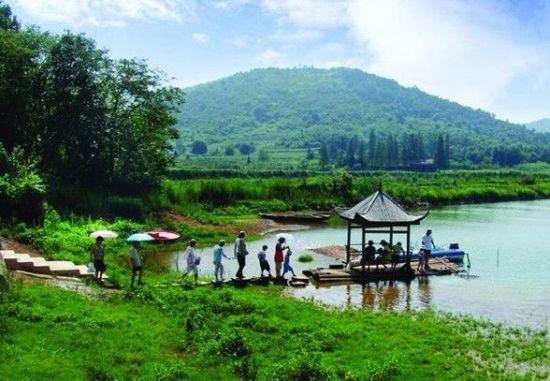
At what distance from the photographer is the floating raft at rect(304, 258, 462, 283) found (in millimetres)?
27188

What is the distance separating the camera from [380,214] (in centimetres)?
2881

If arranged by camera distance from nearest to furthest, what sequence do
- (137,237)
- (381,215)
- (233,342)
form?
(233,342) < (137,237) < (381,215)

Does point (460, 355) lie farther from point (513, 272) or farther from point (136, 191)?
point (136, 191)

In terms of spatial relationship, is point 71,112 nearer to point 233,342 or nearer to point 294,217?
point 294,217

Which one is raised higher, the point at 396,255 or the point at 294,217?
the point at 294,217

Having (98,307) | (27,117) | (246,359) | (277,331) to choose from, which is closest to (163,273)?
(98,307)

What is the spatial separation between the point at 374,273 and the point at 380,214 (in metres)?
2.86

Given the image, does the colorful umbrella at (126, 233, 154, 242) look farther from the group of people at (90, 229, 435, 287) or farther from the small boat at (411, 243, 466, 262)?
the small boat at (411, 243, 466, 262)

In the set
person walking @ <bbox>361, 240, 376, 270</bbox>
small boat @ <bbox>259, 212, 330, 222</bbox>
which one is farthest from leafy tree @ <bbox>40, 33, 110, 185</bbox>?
person walking @ <bbox>361, 240, 376, 270</bbox>

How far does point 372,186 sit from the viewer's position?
71.1 m

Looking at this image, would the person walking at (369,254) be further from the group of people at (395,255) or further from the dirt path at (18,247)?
the dirt path at (18,247)

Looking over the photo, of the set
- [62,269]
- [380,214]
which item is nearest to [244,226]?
[380,214]

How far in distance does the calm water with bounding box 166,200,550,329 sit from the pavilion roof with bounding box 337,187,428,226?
297 cm

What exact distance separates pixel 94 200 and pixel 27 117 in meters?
7.75
